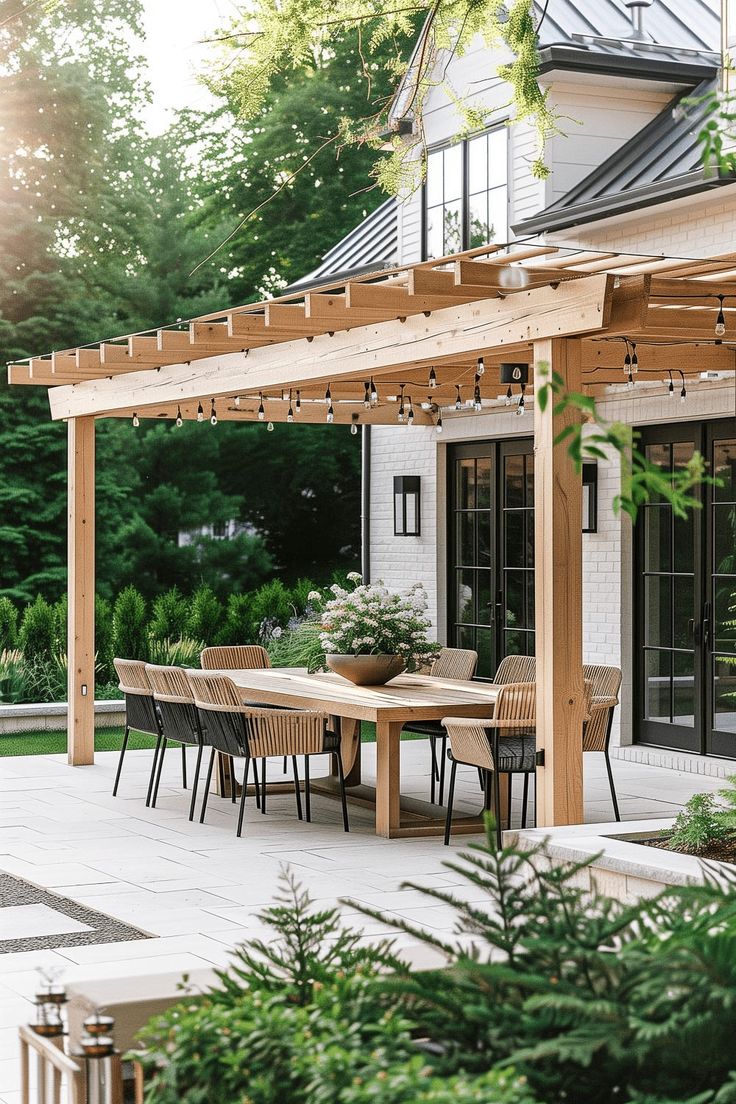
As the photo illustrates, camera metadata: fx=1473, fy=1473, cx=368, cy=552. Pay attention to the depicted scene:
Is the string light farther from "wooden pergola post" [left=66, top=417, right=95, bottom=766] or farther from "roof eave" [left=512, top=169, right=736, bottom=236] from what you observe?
"wooden pergola post" [left=66, top=417, right=95, bottom=766]

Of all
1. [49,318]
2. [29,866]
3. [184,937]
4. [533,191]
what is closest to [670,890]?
[184,937]

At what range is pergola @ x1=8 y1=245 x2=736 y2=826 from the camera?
664 centimetres

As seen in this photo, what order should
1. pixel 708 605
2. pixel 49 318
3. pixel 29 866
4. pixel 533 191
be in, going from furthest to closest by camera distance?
pixel 49 318 → pixel 533 191 → pixel 708 605 → pixel 29 866

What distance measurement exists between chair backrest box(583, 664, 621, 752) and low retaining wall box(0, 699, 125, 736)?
20.3 feet

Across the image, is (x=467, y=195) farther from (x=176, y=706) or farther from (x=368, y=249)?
(x=176, y=706)

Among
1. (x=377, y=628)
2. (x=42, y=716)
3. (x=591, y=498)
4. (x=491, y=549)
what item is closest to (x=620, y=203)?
(x=591, y=498)

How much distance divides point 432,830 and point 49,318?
14757mm

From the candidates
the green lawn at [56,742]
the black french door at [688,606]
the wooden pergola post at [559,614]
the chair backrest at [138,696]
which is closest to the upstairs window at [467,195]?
the black french door at [688,606]

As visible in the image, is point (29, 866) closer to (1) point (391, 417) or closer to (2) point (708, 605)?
(2) point (708, 605)

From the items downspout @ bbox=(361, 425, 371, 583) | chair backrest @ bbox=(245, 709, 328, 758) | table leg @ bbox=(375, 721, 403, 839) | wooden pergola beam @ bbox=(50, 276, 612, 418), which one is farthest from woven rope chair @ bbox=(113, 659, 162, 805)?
downspout @ bbox=(361, 425, 371, 583)

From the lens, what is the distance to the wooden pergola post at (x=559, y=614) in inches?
261

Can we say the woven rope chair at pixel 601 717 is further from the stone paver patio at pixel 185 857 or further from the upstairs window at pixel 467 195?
the upstairs window at pixel 467 195

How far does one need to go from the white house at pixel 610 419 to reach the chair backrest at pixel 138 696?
3.58 m

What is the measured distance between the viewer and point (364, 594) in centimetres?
929
